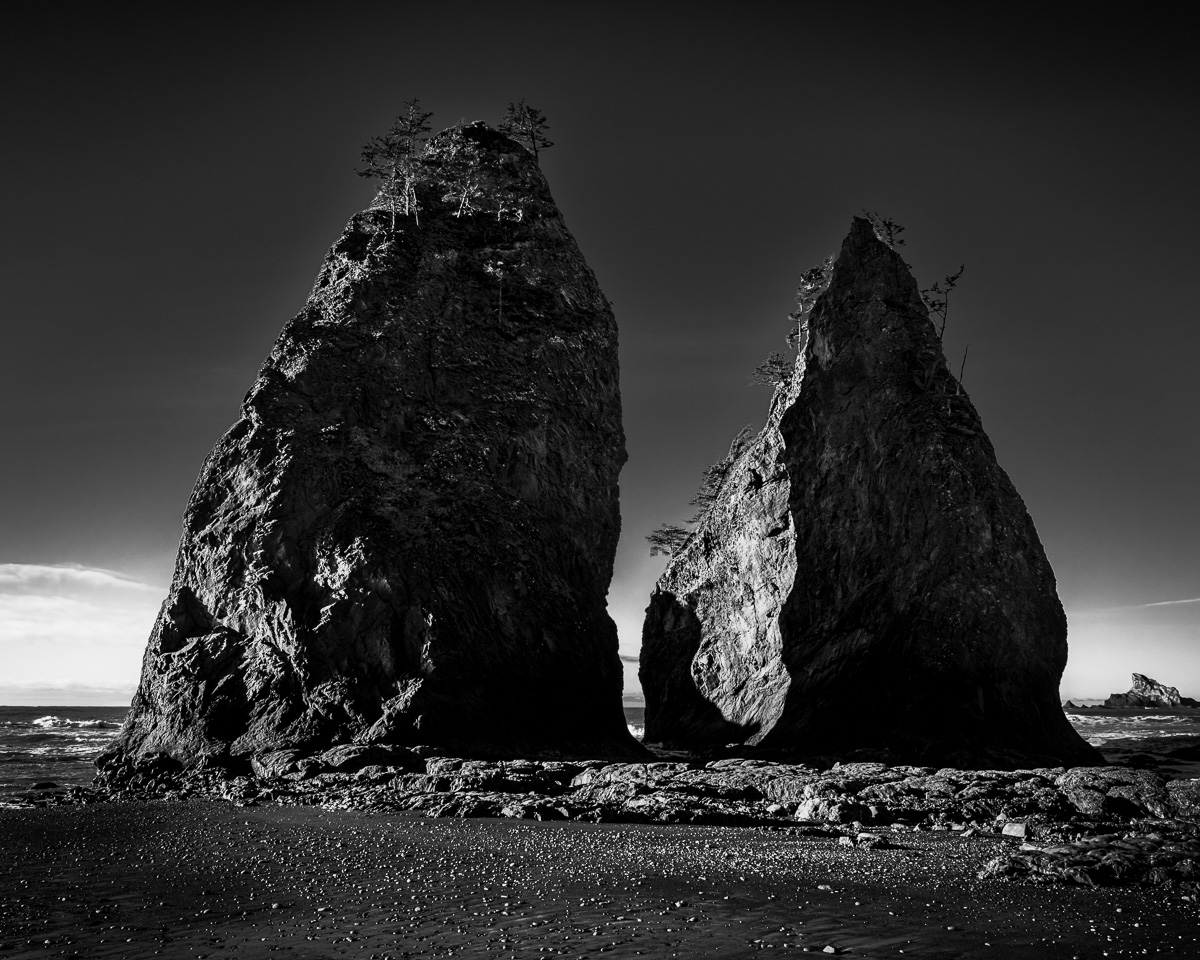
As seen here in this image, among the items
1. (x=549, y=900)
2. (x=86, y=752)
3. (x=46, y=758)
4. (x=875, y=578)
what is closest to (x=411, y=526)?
(x=46, y=758)

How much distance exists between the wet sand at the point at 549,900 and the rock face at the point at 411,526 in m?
15.5

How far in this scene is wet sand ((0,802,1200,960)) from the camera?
9008mm

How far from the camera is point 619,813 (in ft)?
63.7

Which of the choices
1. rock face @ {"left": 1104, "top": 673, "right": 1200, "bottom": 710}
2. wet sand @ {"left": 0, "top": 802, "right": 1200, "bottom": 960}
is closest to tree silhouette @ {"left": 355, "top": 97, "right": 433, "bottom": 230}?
wet sand @ {"left": 0, "top": 802, "right": 1200, "bottom": 960}

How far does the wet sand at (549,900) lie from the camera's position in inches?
355

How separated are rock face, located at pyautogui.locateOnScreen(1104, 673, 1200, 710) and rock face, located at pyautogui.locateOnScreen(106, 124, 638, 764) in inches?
4426

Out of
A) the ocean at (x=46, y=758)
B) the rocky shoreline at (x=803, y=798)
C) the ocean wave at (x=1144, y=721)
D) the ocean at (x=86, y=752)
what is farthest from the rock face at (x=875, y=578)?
the ocean wave at (x=1144, y=721)

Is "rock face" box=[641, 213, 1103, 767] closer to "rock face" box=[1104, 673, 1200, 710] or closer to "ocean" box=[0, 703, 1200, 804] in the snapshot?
"ocean" box=[0, 703, 1200, 804]

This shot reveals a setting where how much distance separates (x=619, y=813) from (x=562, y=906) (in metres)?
9.10

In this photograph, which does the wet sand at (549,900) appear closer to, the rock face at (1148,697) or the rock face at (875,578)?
the rock face at (875,578)

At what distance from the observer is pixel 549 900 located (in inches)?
431

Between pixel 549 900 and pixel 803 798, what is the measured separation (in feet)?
37.3

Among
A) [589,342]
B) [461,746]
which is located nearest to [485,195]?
[589,342]

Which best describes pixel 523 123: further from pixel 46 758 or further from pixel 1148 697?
pixel 1148 697
